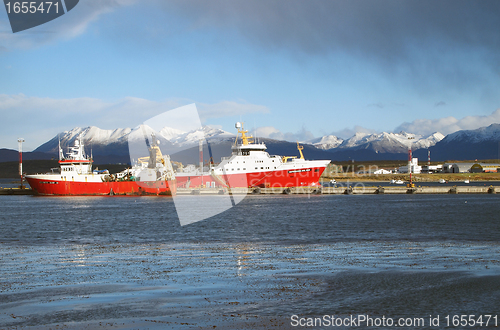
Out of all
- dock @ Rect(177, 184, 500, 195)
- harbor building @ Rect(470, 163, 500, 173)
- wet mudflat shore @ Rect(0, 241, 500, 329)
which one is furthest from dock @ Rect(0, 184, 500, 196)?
harbor building @ Rect(470, 163, 500, 173)

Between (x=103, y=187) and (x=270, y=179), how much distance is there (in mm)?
29616

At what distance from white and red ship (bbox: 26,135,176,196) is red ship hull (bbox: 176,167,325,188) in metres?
6.97

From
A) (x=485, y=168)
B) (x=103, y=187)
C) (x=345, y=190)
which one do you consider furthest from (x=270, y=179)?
(x=485, y=168)

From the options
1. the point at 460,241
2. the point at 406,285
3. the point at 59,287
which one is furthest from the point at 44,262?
the point at 460,241

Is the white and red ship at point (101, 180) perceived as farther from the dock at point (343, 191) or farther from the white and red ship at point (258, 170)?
the white and red ship at point (258, 170)

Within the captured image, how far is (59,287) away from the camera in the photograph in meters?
12.1

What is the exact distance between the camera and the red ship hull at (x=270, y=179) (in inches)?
2729

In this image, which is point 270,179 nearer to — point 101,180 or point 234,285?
point 101,180

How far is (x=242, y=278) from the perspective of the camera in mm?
13109

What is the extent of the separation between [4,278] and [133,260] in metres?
4.56

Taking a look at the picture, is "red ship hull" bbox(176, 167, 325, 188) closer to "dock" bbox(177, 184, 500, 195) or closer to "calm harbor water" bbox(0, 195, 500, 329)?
"dock" bbox(177, 184, 500, 195)

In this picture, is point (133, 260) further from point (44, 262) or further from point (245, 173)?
point (245, 173)

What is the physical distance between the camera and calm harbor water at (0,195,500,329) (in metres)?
9.60

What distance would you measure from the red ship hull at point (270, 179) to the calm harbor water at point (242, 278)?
146 feet
